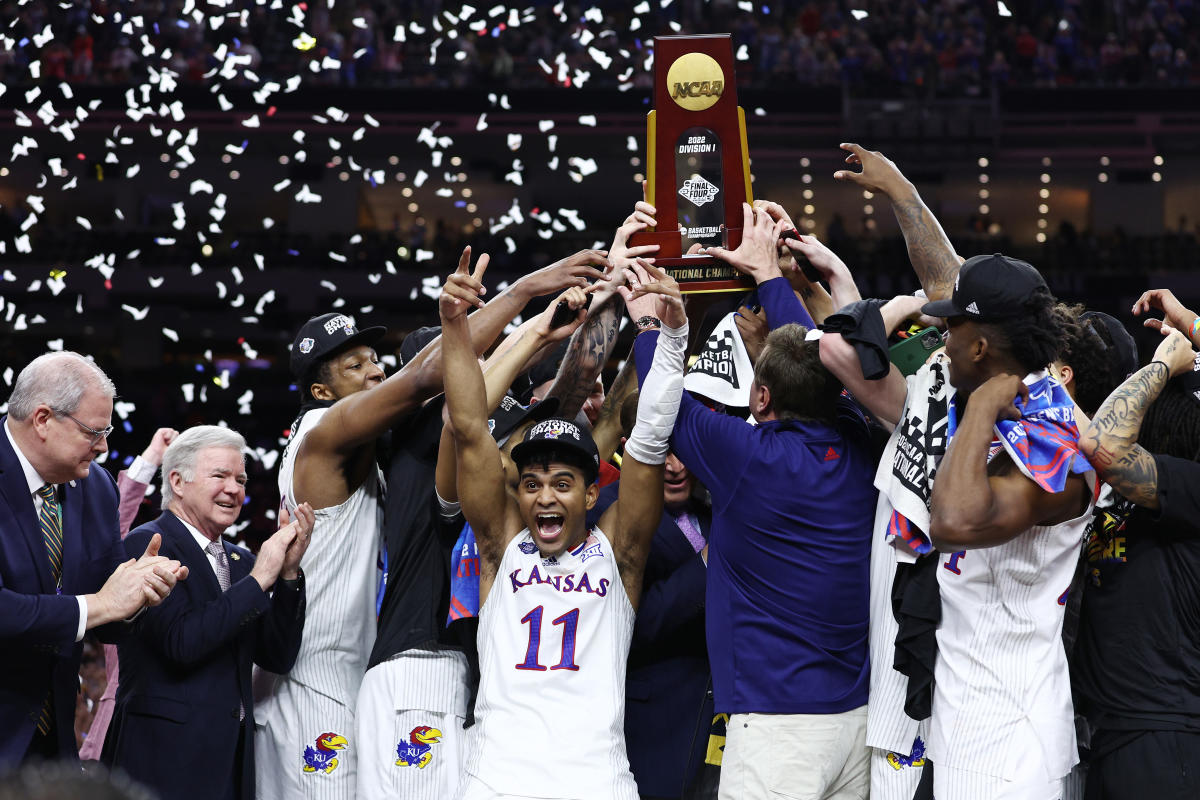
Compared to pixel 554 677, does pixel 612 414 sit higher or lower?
higher

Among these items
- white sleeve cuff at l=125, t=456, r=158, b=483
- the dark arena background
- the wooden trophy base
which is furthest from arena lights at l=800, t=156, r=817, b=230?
the wooden trophy base

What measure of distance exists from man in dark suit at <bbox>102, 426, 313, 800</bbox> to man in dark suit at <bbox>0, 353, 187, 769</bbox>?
180 millimetres

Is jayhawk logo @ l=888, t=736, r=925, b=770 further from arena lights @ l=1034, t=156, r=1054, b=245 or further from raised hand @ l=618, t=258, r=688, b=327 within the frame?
arena lights @ l=1034, t=156, r=1054, b=245

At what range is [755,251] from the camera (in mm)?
3701

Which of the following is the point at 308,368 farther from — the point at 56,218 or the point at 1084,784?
the point at 56,218

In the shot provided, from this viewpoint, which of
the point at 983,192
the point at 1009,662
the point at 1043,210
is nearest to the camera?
the point at 1009,662

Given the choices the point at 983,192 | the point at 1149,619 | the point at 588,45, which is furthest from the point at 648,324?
the point at 983,192

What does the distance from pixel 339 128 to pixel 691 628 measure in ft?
59.6

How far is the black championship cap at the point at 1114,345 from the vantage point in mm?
3570

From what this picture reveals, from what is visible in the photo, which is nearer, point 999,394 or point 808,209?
point 999,394

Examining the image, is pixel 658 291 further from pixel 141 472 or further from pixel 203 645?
pixel 141 472

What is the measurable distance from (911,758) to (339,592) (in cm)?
180

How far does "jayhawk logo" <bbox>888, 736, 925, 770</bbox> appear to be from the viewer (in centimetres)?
321

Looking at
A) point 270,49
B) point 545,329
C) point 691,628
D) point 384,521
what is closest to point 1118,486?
point 691,628
